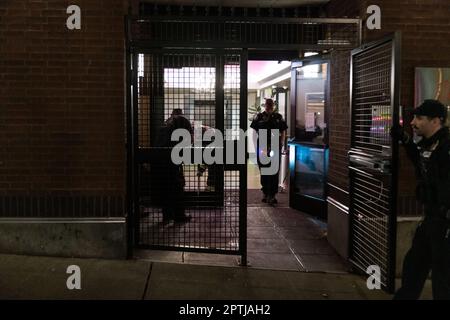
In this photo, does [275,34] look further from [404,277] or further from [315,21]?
[404,277]

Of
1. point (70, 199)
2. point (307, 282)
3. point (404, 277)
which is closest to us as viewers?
point (404, 277)

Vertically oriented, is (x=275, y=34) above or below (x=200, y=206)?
above

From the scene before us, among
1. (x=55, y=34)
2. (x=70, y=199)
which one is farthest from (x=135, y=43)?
(x=70, y=199)

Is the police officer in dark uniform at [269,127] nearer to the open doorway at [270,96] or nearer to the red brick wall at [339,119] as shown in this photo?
the open doorway at [270,96]

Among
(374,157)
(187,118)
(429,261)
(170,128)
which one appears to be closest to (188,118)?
(187,118)

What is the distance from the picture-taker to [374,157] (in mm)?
4855

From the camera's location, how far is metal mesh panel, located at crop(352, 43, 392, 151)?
4.83 metres

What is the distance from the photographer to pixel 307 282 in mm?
5266

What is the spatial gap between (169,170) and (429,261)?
10.2 ft

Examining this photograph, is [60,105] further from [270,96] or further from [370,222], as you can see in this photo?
[270,96]

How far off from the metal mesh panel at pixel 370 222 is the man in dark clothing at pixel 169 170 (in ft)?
6.86

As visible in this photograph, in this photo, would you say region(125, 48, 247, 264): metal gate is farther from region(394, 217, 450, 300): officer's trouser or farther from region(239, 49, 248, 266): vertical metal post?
region(394, 217, 450, 300): officer's trouser

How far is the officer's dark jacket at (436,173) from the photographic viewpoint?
373 centimetres

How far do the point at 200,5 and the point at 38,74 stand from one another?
327 cm
